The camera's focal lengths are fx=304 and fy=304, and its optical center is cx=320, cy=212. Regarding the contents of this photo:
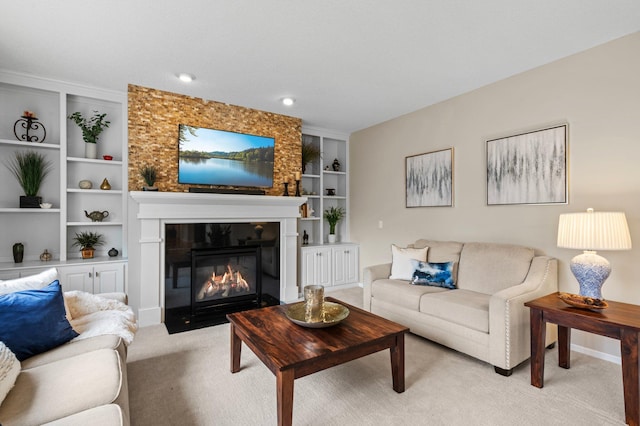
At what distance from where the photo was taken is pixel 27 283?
1.96 meters

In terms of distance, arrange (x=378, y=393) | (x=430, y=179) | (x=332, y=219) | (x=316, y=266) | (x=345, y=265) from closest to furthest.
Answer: (x=378, y=393)
(x=430, y=179)
(x=316, y=266)
(x=345, y=265)
(x=332, y=219)

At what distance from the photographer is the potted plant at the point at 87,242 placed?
137 inches

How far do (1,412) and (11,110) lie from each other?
138 inches

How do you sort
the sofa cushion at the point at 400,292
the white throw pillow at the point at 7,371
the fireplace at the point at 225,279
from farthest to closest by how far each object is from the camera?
the fireplace at the point at 225,279 < the sofa cushion at the point at 400,292 < the white throw pillow at the point at 7,371

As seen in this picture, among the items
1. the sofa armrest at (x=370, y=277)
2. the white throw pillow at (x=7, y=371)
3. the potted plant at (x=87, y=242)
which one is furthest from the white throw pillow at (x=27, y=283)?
the sofa armrest at (x=370, y=277)

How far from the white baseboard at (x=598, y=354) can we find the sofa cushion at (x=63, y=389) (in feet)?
11.7

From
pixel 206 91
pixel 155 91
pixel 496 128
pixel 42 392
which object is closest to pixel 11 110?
pixel 155 91

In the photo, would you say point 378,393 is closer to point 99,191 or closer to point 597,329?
A: point 597,329

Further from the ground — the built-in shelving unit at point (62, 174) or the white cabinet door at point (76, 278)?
the built-in shelving unit at point (62, 174)

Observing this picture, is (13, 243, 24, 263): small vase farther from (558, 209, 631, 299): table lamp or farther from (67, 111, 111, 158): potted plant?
(558, 209, 631, 299): table lamp

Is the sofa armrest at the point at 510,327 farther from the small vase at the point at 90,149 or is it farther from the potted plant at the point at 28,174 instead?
the potted plant at the point at 28,174

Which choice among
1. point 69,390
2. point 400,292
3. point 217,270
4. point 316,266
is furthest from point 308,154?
point 69,390

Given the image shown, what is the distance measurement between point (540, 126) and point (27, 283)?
14.4 ft

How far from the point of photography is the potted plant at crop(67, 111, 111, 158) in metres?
3.53
